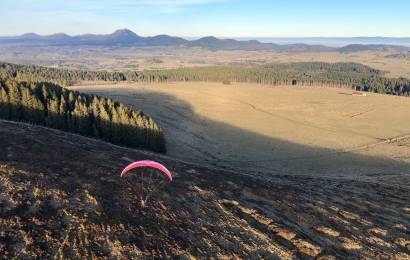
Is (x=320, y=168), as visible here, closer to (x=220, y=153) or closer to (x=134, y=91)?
(x=220, y=153)

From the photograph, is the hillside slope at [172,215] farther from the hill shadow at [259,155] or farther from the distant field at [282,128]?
the distant field at [282,128]

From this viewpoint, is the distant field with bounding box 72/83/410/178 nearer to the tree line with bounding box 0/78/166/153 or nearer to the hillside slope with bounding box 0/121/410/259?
the tree line with bounding box 0/78/166/153

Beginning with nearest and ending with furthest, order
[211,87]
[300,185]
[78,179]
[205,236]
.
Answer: [205,236], [78,179], [300,185], [211,87]

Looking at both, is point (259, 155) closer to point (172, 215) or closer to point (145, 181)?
point (145, 181)

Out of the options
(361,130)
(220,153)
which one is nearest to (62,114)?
(220,153)

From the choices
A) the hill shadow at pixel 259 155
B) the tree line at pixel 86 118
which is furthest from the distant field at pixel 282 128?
the tree line at pixel 86 118

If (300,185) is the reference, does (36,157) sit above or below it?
above
